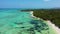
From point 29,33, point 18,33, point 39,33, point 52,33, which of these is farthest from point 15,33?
point 52,33

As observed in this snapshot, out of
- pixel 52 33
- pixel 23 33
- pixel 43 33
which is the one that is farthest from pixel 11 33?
pixel 52 33

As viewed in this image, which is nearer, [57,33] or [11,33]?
[57,33]

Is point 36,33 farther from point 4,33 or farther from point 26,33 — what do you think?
point 4,33

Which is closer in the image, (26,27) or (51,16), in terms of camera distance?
(26,27)

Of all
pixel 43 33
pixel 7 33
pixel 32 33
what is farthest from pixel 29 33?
pixel 7 33

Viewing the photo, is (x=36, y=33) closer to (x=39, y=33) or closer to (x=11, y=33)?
(x=39, y=33)

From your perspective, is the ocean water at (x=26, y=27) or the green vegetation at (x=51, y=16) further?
the green vegetation at (x=51, y=16)

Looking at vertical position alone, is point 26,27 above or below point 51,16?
above

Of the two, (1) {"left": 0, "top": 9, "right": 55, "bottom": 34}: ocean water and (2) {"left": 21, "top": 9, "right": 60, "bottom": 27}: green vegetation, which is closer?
(1) {"left": 0, "top": 9, "right": 55, "bottom": 34}: ocean water
